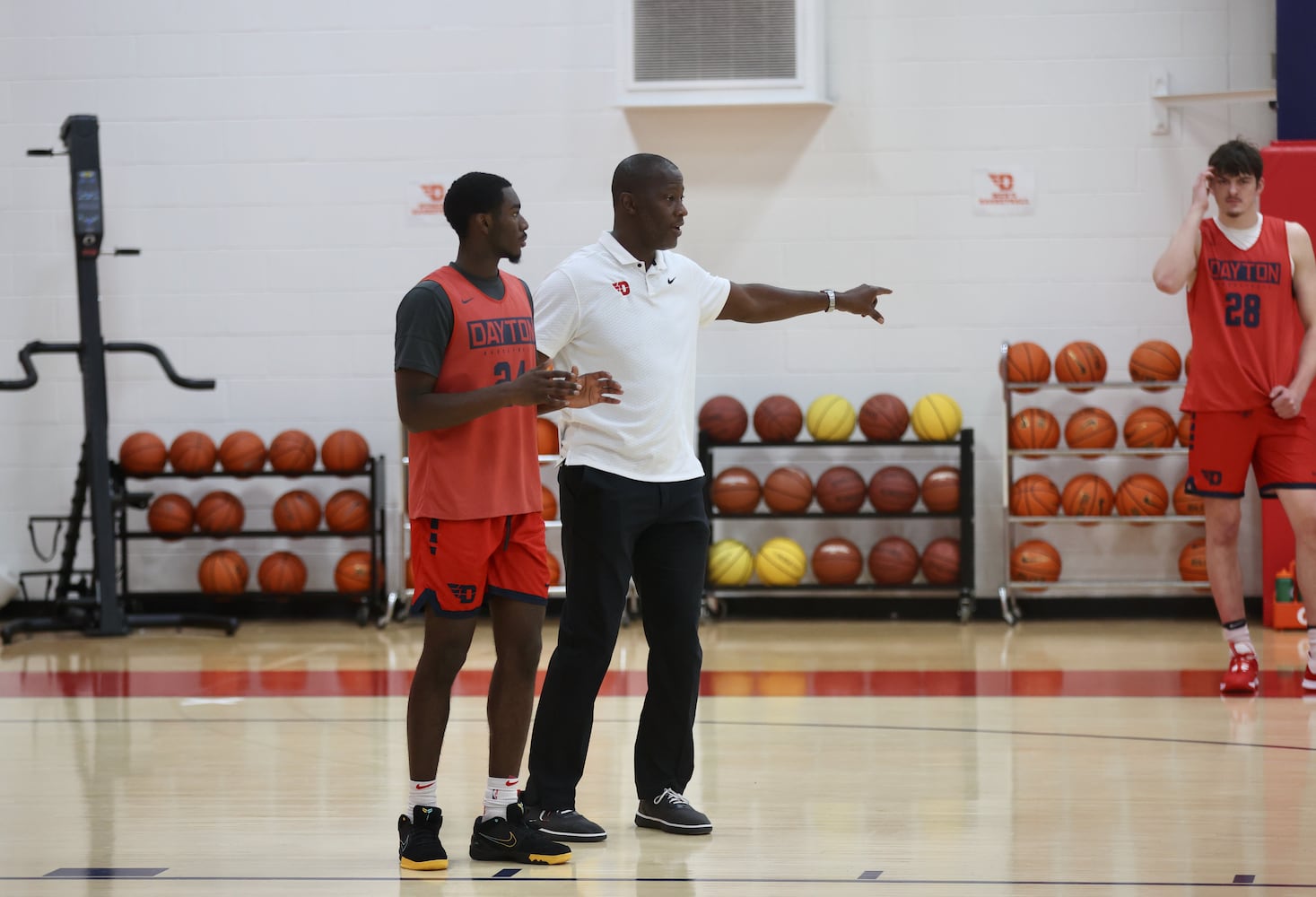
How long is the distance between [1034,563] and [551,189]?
3.35 metres

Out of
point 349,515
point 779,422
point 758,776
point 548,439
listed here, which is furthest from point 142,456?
point 758,776

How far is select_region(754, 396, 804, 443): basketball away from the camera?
7934mm

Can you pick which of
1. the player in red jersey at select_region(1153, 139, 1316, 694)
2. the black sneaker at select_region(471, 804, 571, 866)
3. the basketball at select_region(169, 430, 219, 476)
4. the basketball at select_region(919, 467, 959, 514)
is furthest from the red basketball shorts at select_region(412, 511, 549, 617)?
the basketball at select_region(169, 430, 219, 476)

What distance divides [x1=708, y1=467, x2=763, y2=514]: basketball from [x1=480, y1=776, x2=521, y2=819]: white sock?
14.7 ft

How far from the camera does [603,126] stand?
834 centimetres

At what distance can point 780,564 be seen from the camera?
7824 mm

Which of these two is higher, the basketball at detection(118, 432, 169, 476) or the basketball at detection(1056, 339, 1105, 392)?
the basketball at detection(1056, 339, 1105, 392)

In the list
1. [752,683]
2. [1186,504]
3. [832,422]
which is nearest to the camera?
[752,683]

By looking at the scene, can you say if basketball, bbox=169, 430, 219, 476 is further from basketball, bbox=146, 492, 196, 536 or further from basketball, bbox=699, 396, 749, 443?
basketball, bbox=699, 396, 749, 443

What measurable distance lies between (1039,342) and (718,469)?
6.28 ft

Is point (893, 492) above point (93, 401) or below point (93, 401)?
below

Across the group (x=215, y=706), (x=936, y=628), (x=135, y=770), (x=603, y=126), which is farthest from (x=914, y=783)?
(x=603, y=126)

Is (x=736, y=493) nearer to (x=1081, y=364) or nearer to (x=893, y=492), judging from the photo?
(x=893, y=492)

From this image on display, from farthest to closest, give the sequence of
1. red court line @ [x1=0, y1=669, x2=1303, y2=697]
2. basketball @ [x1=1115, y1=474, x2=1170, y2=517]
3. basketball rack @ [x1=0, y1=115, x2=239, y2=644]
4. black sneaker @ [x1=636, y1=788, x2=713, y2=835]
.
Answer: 1. basketball @ [x1=1115, y1=474, x2=1170, y2=517]
2. basketball rack @ [x1=0, y1=115, x2=239, y2=644]
3. red court line @ [x1=0, y1=669, x2=1303, y2=697]
4. black sneaker @ [x1=636, y1=788, x2=713, y2=835]
